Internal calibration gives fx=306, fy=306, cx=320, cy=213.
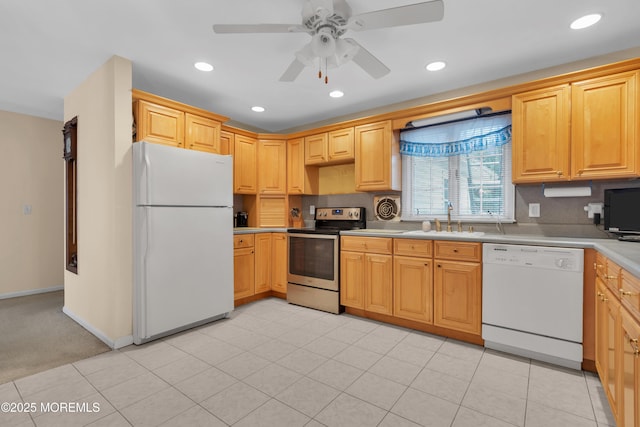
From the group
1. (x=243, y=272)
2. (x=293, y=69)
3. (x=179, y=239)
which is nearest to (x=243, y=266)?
(x=243, y=272)

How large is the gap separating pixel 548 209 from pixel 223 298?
10.7 ft

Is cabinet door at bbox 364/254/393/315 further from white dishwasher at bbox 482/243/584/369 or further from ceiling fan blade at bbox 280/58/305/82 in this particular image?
ceiling fan blade at bbox 280/58/305/82

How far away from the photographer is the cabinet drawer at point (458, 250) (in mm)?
2617

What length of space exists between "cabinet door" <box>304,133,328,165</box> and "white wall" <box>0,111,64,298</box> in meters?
3.54

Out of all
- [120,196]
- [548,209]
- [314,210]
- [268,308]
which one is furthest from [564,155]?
[120,196]

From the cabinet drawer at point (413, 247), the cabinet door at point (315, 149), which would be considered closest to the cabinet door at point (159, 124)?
the cabinet door at point (315, 149)

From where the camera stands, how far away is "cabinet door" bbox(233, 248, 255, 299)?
369cm

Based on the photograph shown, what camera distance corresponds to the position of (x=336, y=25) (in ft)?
6.23

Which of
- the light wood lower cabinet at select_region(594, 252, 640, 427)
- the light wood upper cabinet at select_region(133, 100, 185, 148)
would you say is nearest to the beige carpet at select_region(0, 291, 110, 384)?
the light wood upper cabinet at select_region(133, 100, 185, 148)

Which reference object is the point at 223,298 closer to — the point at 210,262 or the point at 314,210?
the point at 210,262

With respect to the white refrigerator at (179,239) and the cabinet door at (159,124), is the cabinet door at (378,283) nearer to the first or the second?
the white refrigerator at (179,239)

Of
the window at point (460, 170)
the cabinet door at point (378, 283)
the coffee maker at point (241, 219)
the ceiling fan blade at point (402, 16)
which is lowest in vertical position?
the cabinet door at point (378, 283)

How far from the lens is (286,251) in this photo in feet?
13.1

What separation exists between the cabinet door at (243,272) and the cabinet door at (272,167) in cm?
98
